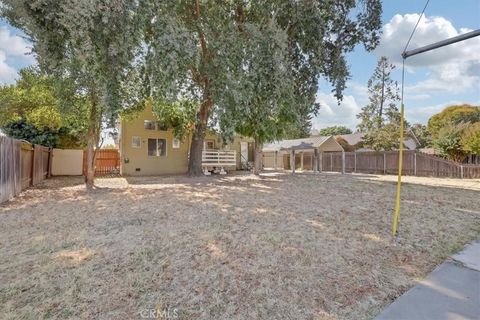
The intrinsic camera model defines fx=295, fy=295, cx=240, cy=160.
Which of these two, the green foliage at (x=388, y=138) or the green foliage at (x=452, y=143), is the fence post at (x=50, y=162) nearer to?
the green foliage at (x=388, y=138)

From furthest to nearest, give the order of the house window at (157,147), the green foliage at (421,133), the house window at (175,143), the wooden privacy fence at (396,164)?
the green foliage at (421,133) < the house window at (175,143) < the house window at (157,147) < the wooden privacy fence at (396,164)

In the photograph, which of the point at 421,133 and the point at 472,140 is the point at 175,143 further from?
the point at 421,133

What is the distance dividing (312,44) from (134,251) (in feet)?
30.3

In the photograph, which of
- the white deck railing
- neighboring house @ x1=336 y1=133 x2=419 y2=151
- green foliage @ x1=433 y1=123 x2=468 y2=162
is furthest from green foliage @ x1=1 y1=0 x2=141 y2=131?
neighboring house @ x1=336 y1=133 x2=419 y2=151

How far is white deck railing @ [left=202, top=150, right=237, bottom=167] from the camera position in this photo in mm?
17531

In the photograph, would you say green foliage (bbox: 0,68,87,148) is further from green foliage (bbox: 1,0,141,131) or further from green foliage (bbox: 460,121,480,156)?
green foliage (bbox: 460,121,480,156)

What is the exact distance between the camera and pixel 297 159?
88.9 feet

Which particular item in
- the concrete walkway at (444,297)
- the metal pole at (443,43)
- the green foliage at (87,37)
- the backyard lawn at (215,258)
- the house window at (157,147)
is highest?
the green foliage at (87,37)

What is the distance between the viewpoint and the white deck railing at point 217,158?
1753 centimetres

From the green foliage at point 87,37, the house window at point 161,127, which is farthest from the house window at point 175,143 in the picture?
the green foliage at point 87,37

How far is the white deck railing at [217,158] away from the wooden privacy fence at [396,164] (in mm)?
8182

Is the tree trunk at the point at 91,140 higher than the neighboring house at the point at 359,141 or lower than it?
lower

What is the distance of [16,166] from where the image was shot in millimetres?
8414

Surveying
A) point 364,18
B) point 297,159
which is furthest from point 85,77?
point 297,159
